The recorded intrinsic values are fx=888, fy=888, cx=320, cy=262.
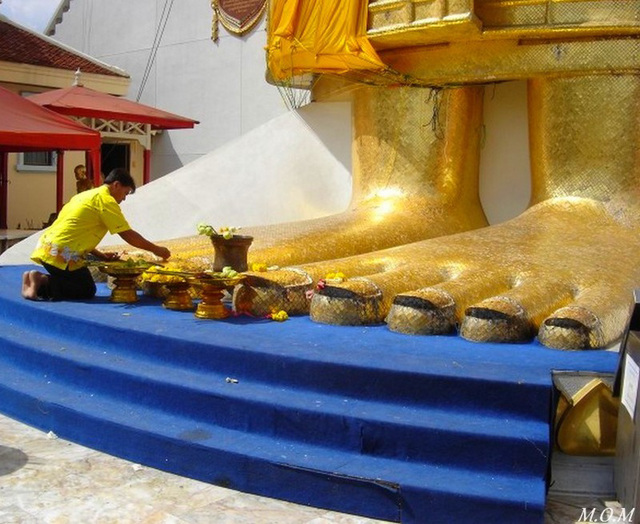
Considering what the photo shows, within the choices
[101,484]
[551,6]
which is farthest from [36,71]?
[101,484]

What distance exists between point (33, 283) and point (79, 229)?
14.8 inches

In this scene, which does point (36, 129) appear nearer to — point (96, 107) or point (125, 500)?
point (96, 107)

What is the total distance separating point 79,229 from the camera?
469 centimetres

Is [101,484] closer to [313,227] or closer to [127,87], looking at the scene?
[313,227]

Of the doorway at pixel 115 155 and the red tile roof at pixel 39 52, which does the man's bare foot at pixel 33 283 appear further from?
the doorway at pixel 115 155

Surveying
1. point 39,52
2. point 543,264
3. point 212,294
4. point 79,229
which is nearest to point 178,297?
point 212,294

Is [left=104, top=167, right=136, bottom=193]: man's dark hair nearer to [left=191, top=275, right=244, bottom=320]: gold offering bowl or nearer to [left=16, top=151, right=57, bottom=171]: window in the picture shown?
[left=191, top=275, right=244, bottom=320]: gold offering bowl

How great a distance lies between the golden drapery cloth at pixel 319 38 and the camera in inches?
197

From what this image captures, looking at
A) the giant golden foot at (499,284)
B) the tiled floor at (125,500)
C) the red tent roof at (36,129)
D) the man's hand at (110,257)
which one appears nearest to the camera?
the tiled floor at (125,500)

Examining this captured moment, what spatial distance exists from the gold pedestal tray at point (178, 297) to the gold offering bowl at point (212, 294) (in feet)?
0.75

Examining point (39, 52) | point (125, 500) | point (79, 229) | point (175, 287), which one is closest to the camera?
point (125, 500)

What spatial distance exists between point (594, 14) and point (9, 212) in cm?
1110

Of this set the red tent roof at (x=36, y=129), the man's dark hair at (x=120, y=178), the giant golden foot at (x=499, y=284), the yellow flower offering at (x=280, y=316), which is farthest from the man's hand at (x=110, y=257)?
the red tent roof at (x=36, y=129)

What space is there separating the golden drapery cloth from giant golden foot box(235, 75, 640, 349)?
1005 millimetres
